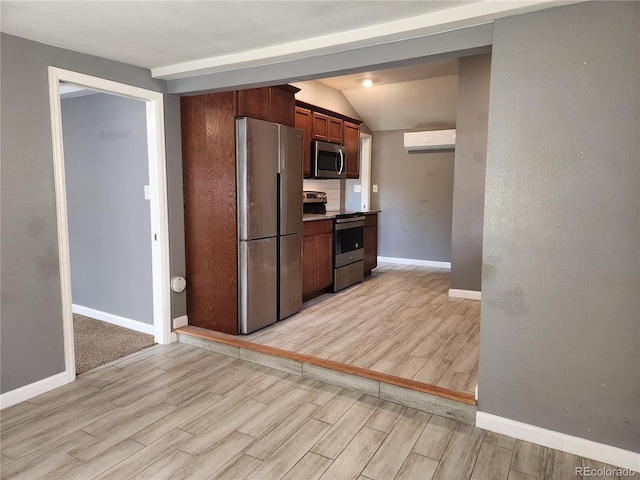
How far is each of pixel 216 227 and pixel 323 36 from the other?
5.55 ft

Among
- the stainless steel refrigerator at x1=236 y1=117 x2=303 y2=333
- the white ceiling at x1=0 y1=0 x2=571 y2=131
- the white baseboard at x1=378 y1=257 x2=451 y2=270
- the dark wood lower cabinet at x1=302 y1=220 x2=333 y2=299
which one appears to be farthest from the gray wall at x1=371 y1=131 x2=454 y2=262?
the white ceiling at x1=0 y1=0 x2=571 y2=131

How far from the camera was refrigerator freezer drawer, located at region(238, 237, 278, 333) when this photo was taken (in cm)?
334

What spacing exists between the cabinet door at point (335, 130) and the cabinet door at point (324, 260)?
146cm

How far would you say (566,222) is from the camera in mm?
2010

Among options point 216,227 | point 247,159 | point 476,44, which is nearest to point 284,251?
point 216,227

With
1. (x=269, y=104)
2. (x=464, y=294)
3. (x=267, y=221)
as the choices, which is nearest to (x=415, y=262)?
(x=464, y=294)

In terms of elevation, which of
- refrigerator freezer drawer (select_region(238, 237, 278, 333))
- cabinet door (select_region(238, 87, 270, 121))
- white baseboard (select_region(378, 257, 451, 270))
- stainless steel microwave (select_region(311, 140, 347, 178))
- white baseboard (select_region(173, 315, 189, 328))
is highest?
cabinet door (select_region(238, 87, 270, 121))

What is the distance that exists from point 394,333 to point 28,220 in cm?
274

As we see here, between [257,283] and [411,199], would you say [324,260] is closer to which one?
[257,283]

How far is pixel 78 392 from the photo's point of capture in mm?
2693

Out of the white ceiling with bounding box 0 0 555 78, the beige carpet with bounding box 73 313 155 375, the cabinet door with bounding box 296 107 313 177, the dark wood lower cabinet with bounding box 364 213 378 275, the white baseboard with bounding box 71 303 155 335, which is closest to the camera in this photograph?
the white ceiling with bounding box 0 0 555 78

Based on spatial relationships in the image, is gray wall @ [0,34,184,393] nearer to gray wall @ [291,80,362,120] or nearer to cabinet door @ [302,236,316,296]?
cabinet door @ [302,236,316,296]

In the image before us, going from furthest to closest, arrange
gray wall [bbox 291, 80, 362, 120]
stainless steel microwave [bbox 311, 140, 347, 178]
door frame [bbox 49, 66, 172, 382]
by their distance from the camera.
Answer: gray wall [bbox 291, 80, 362, 120], stainless steel microwave [bbox 311, 140, 347, 178], door frame [bbox 49, 66, 172, 382]

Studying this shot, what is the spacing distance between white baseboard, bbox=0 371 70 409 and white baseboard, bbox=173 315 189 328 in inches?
36.2
